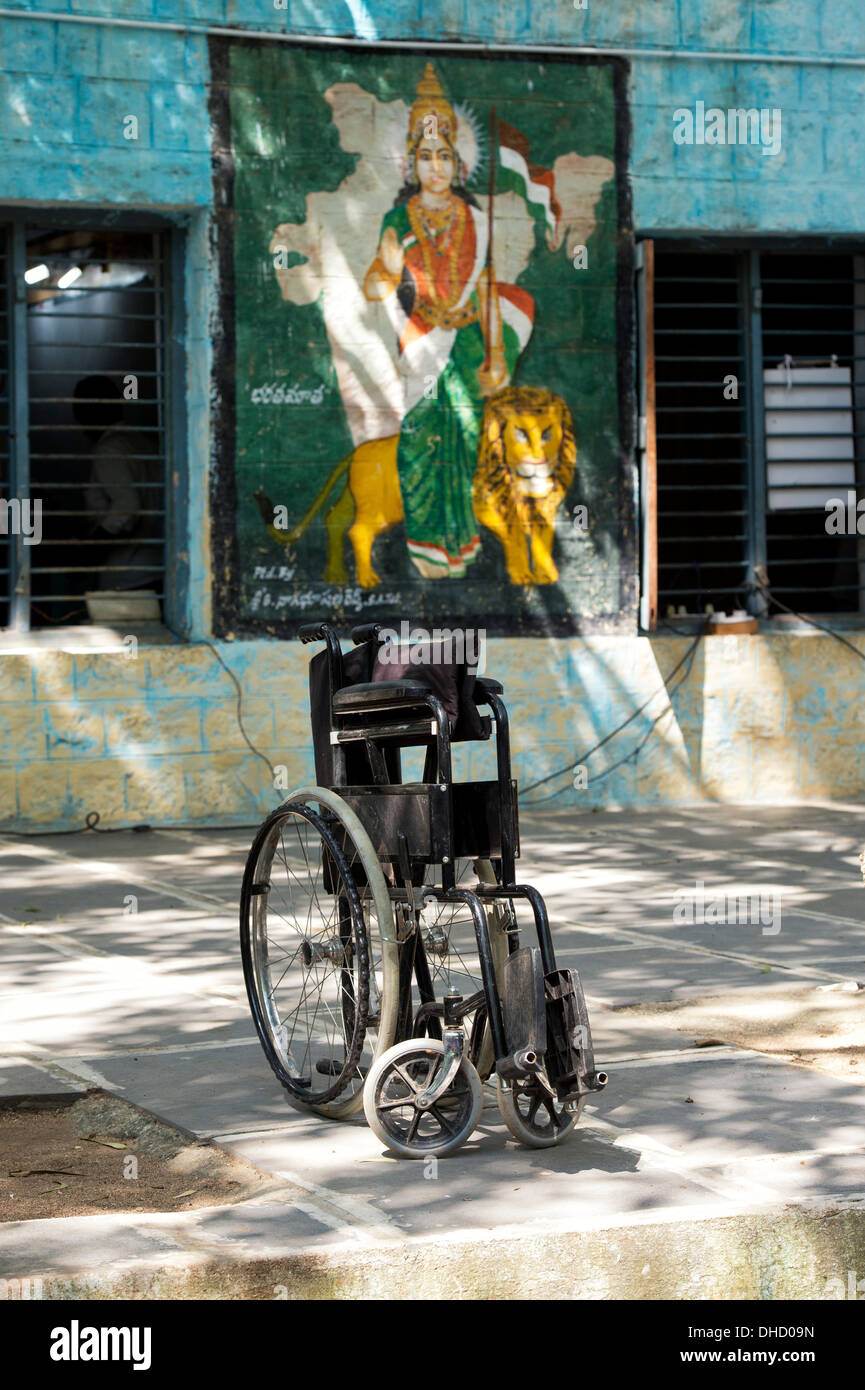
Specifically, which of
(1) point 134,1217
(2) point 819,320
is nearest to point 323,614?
(2) point 819,320

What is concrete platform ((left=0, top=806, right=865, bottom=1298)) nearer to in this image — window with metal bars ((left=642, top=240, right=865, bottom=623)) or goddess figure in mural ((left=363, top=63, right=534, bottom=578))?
goddess figure in mural ((left=363, top=63, right=534, bottom=578))

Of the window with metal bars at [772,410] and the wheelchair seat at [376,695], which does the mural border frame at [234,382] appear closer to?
the window with metal bars at [772,410]

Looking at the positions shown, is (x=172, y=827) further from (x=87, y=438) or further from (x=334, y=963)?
(x=334, y=963)

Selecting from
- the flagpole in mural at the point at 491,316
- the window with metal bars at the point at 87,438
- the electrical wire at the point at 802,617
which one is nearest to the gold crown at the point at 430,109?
the flagpole in mural at the point at 491,316

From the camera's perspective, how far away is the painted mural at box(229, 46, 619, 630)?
11.2 metres

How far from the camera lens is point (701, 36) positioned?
39.5ft

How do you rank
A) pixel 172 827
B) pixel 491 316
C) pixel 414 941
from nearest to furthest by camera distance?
pixel 414 941, pixel 172 827, pixel 491 316

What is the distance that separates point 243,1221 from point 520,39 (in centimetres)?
937

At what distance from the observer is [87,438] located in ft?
37.7

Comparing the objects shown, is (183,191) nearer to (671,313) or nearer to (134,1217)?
(671,313)

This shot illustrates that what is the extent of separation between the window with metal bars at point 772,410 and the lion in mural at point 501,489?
724 mm

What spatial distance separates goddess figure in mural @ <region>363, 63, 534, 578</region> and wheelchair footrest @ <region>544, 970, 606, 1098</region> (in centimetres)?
706

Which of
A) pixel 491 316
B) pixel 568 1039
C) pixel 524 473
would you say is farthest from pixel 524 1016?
pixel 491 316

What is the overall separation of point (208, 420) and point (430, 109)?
8.21ft
